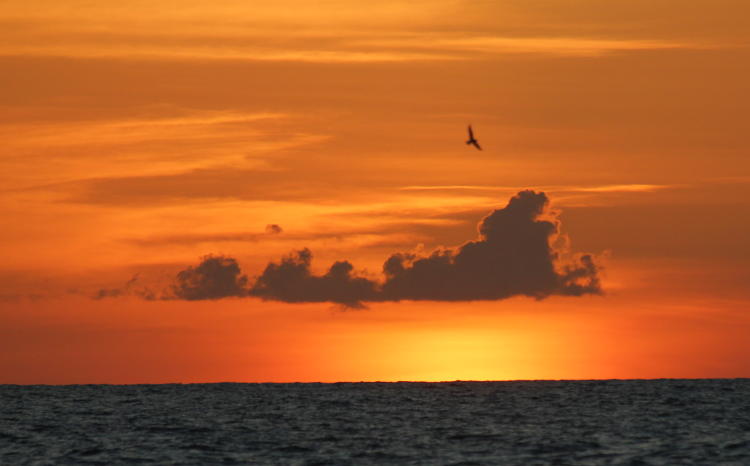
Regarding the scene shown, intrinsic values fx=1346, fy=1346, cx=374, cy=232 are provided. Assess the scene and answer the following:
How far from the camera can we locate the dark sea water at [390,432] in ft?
291

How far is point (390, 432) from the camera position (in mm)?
108750

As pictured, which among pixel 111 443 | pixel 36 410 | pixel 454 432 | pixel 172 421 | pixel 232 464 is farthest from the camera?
pixel 36 410

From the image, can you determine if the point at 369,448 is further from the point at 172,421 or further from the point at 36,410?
the point at 36,410

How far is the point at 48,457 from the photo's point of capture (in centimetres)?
9006

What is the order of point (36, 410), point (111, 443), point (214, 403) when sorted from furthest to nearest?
1. point (214, 403)
2. point (36, 410)
3. point (111, 443)

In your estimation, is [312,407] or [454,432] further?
[312,407]

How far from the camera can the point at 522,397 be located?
17600cm

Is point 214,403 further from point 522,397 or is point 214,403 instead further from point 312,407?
point 522,397

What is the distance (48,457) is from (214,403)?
80.7m

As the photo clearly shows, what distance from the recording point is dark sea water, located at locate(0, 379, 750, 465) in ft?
291

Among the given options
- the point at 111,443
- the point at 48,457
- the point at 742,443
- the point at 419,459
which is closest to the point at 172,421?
the point at 111,443

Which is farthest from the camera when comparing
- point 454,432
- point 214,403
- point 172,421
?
point 214,403

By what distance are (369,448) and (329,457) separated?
6.04m

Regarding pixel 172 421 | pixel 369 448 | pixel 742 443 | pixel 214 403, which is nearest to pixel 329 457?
pixel 369 448
